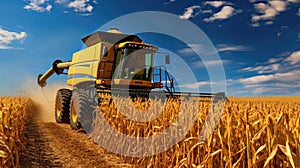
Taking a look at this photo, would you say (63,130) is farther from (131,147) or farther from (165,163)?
(165,163)

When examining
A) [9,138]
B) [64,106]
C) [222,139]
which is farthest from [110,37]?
[222,139]

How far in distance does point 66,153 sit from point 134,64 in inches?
179

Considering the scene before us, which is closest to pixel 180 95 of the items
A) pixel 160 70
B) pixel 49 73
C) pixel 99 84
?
pixel 160 70

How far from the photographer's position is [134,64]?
10.5m

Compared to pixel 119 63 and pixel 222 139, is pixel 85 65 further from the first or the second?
pixel 222 139

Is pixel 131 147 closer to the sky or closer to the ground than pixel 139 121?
closer to the ground

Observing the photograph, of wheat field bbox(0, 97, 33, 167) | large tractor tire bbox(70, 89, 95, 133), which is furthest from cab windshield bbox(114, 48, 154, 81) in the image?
wheat field bbox(0, 97, 33, 167)

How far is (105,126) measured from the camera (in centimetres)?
747

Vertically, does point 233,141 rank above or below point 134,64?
below

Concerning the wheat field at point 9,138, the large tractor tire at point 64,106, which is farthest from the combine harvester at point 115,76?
the wheat field at point 9,138

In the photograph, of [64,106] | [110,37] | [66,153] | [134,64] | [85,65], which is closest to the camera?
[66,153]

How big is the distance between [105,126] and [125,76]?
306 centimetres

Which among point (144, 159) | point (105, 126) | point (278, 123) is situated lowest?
point (144, 159)

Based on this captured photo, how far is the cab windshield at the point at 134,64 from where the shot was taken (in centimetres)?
1016
